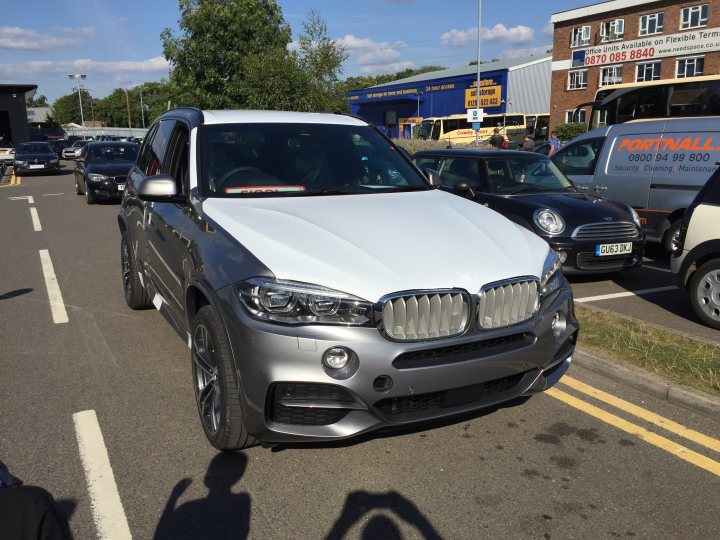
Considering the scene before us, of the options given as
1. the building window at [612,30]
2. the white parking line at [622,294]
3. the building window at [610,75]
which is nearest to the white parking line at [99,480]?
the white parking line at [622,294]

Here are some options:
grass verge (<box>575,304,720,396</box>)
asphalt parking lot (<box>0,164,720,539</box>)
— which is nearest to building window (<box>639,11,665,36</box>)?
grass verge (<box>575,304,720,396</box>)

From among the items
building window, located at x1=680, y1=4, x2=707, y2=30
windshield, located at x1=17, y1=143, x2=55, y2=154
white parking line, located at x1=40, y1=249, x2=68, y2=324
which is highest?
building window, located at x1=680, y1=4, x2=707, y2=30

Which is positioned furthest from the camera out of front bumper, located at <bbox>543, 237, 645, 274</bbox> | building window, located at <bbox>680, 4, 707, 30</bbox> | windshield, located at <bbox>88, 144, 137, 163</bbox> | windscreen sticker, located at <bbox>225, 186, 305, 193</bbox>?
building window, located at <bbox>680, 4, 707, 30</bbox>

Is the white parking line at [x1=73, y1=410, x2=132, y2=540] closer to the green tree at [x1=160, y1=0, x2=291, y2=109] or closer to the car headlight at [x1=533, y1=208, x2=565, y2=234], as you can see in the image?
the car headlight at [x1=533, y1=208, x2=565, y2=234]

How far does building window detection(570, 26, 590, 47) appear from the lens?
49719mm

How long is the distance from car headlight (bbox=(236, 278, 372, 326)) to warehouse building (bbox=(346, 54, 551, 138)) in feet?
181

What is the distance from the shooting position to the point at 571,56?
50.9m

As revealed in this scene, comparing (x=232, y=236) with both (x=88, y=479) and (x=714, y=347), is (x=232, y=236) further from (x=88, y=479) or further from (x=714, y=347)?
(x=714, y=347)

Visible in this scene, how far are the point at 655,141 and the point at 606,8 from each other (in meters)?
45.3

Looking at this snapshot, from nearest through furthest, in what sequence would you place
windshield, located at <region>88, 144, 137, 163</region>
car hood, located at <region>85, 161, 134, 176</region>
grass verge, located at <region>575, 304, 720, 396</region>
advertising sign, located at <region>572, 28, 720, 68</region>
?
grass verge, located at <region>575, 304, 720, 396</region> → car hood, located at <region>85, 161, 134, 176</region> → windshield, located at <region>88, 144, 137, 163</region> → advertising sign, located at <region>572, 28, 720, 68</region>

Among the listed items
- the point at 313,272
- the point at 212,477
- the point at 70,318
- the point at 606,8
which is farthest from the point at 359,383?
the point at 606,8

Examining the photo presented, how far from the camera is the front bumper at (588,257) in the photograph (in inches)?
288

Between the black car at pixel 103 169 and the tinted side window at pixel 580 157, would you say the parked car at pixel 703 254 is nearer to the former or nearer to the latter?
the tinted side window at pixel 580 157

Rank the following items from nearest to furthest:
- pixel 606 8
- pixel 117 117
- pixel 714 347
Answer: pixel 714 347 < pixel 606 8 < pixel 117 117
